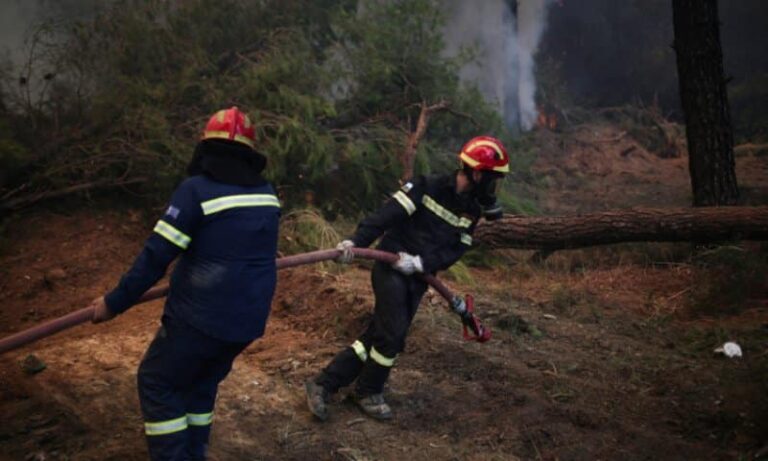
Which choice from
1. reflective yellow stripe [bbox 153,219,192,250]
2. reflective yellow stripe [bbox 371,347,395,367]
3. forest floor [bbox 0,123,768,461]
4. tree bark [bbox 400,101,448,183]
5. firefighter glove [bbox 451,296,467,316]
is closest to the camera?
reflective yellow stripe [bbox 153,219,192,250]

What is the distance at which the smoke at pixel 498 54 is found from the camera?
14.8 m

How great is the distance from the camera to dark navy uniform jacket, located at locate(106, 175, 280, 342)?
287cm

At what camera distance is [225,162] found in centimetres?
299

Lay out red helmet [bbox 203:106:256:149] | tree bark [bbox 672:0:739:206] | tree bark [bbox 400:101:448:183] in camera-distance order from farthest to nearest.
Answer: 1. tree bark [bbox 400:101:448:183]
2. tree bark [bbox 672:0:739:206]
3. red helmet [bbox 203:106:256:149]

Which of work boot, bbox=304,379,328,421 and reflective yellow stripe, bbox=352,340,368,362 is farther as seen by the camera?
reflective yellow stripe, bbox=352,340,368,362

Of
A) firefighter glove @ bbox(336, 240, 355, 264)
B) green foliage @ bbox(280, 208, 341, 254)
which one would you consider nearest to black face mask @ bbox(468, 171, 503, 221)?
firefighter glove @ bbox(336, 240, 355, 264)

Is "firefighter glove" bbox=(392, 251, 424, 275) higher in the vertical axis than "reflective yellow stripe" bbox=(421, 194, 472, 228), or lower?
lower

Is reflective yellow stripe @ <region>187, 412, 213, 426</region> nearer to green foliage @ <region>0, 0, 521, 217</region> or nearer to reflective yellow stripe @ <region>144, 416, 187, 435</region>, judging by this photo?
reflective yellow stripe @ <region>144, 416, 187, 435</region>

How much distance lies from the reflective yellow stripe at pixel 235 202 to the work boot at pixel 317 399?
61.4 inches

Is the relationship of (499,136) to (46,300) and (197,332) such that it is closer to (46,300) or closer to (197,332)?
(46,300)

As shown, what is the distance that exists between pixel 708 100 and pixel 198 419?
23.4ft

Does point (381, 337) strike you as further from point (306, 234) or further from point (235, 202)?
point (306, 234)

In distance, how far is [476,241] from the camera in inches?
290

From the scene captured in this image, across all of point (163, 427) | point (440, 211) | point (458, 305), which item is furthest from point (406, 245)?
point (163, 427)
